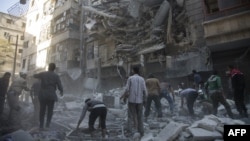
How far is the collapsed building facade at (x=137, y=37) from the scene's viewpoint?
43.3 ft

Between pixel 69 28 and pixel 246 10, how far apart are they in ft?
58.9

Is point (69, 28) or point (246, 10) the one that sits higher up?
point (69, 28)

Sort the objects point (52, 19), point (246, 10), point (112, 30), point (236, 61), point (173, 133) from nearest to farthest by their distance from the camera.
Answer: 1. point (173, 133)
2. point (246, 10)
3. point (236, 61)
4. point (112, 30)
5. point (52, 19)

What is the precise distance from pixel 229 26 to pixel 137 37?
8.66 meters

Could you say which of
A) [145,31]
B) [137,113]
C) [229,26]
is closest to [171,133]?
[137,113]

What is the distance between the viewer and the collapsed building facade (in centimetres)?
1320

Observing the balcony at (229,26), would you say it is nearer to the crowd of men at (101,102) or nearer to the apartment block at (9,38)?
the crowd of men at (101,102)

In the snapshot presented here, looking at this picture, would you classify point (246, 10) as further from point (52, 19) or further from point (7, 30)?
point (7, 30)

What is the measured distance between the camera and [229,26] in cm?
1238

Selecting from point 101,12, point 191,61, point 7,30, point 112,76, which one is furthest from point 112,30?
point 7,30

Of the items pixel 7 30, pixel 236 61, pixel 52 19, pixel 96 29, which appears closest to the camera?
pixel 236 61

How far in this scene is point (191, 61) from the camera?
15.5 meters

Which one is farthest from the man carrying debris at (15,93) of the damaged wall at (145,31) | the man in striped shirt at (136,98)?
the damaged wall at (145,31)

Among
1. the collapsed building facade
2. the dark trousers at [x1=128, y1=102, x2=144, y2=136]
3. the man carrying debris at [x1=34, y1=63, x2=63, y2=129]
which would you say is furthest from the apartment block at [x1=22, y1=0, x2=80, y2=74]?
the dark trousers at [x1=128, y1=102, x2=144, y2=136]
